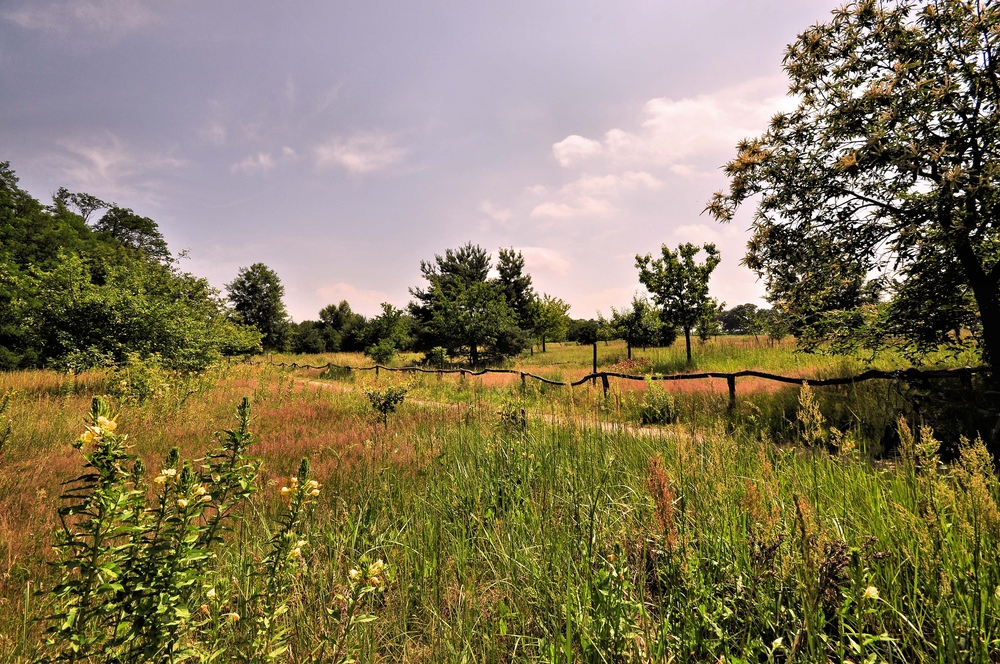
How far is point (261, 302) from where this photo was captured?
4975 cm

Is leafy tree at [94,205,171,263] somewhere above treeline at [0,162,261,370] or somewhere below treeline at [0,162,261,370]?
above

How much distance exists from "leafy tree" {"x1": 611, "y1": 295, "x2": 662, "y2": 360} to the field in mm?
23177

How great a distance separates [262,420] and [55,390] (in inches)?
300

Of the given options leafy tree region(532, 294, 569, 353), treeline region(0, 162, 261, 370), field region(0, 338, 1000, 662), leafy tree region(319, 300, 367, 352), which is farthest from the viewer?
leafy tree region(319, 300, 367, 352)

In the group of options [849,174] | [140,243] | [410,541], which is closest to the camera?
[410,541]

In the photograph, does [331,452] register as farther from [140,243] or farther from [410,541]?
[140,243]

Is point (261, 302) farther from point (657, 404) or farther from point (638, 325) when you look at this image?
point (657, 404)

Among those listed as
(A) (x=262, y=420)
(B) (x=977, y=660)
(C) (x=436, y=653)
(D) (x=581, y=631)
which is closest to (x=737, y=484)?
(B) (x=977, y=660)

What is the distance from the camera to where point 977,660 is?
1303mm

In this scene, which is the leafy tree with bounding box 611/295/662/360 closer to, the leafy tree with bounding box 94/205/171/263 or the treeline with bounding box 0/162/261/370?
the treeline with bounding box 0/162/261/370

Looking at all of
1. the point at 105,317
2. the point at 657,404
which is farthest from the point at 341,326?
the point at 657,404

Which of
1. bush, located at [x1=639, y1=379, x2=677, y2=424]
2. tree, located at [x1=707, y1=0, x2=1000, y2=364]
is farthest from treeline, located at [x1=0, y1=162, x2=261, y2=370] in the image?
tree, located at [x1=707, y1=0, x2=1000, y2=364]

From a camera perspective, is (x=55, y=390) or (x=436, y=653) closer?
(x=436, y=653)

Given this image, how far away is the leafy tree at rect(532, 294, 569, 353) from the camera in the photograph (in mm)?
42312
